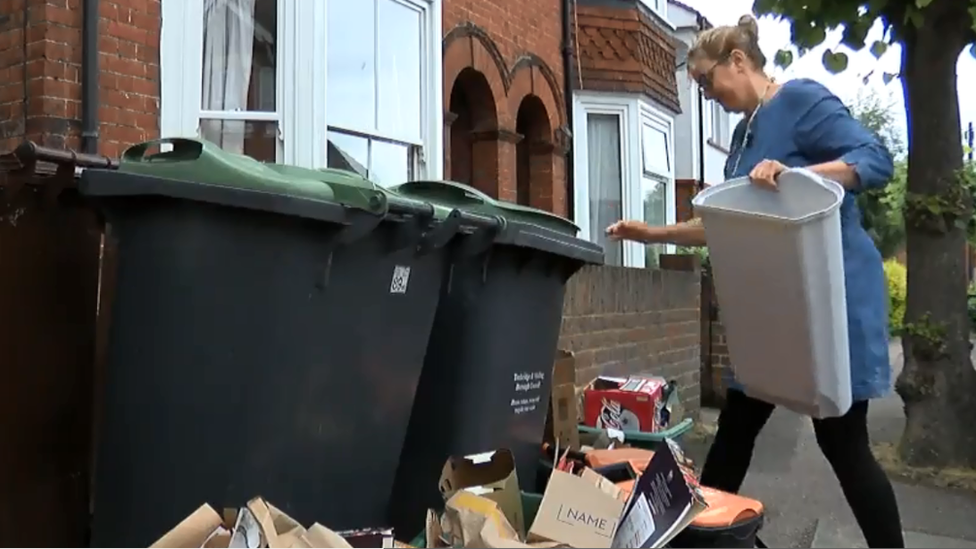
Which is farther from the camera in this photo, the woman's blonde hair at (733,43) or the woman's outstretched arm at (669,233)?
the woman's outstretched arm at (669,233)

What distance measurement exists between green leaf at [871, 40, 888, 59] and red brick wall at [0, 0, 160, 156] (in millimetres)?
4375

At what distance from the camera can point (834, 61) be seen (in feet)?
20.6

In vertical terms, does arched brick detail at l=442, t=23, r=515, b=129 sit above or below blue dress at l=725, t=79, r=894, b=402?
above

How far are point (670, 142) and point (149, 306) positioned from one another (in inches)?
436

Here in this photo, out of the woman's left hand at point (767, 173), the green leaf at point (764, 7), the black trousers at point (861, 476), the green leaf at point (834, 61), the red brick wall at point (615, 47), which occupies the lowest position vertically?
the black trousers at point (861, 476)

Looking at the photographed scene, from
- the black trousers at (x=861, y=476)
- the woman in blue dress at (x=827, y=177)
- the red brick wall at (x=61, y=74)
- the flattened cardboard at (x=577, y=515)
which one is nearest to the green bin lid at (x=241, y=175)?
the flattened cardboard at (x=577, y=515)

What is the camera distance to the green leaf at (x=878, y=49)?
6.15m

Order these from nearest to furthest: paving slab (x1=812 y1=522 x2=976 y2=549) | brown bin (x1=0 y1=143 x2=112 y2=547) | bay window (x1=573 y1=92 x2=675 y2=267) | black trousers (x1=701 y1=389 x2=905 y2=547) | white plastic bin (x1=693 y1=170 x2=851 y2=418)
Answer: brown bin (x1=0 y1=143 x2=112 y2=547)
white plastic bin (x1=693 y1=170 x2=851 y2=418)
black trousers (x1=701 y1=389 x2=905 y2=547)
paving slab (x1=812 y1=522 x2=976 y2=549)
bay window (x1=573 y1=92 x2=675 y2=267)

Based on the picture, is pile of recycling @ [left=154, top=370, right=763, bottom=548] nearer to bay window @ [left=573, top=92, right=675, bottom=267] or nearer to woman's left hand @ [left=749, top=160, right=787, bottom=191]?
woman's left hand @ [left=749, top=160, right=787, bottom=191]

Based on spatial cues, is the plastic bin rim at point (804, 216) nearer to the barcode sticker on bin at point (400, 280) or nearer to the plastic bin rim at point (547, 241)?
the plastic bin rim at point (547, 241)

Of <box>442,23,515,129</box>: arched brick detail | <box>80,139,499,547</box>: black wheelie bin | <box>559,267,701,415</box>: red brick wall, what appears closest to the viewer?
<box>80,139,499,547</box>: black wheelie bin

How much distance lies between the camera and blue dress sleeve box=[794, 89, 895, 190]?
2.91m

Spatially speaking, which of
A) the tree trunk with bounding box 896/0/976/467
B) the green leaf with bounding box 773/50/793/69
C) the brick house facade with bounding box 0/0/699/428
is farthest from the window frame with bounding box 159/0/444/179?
the tree trunk with bounding box 896/0/976/467

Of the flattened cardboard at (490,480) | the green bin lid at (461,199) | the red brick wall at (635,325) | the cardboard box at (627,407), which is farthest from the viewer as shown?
the red brick wall at (635,325)
